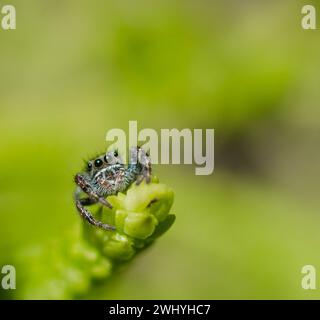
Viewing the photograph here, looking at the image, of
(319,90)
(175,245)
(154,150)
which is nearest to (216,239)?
(175,245)

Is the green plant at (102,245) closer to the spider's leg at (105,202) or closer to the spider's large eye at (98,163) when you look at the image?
the spider's leg at (105,202)

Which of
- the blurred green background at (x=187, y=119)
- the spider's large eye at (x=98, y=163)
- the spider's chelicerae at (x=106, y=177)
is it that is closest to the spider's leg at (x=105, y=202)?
the spider's chelicerae at (x=106, y=177)

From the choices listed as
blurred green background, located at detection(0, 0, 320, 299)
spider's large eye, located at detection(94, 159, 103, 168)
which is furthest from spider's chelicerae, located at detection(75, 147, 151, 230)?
blurred green background, located at detection(0, 0, 320, 299)

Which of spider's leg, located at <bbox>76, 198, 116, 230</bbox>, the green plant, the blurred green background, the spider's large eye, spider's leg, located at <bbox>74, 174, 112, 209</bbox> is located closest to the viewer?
the green plant

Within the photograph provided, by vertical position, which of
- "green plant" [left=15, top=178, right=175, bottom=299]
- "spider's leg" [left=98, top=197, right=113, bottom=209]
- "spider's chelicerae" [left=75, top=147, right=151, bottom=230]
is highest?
"spider's chelicerae" [left=75, top=147, right=151, bottom=230]

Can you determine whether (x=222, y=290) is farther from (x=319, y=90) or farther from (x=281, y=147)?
(x=319, y=90)

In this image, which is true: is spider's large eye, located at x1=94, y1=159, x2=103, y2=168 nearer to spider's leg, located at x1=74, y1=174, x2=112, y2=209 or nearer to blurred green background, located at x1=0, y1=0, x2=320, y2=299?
spider's leg, located at x1=74, y1=174, x2=112, y2=209

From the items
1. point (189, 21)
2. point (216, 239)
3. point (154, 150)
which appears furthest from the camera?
point (189, 21)
